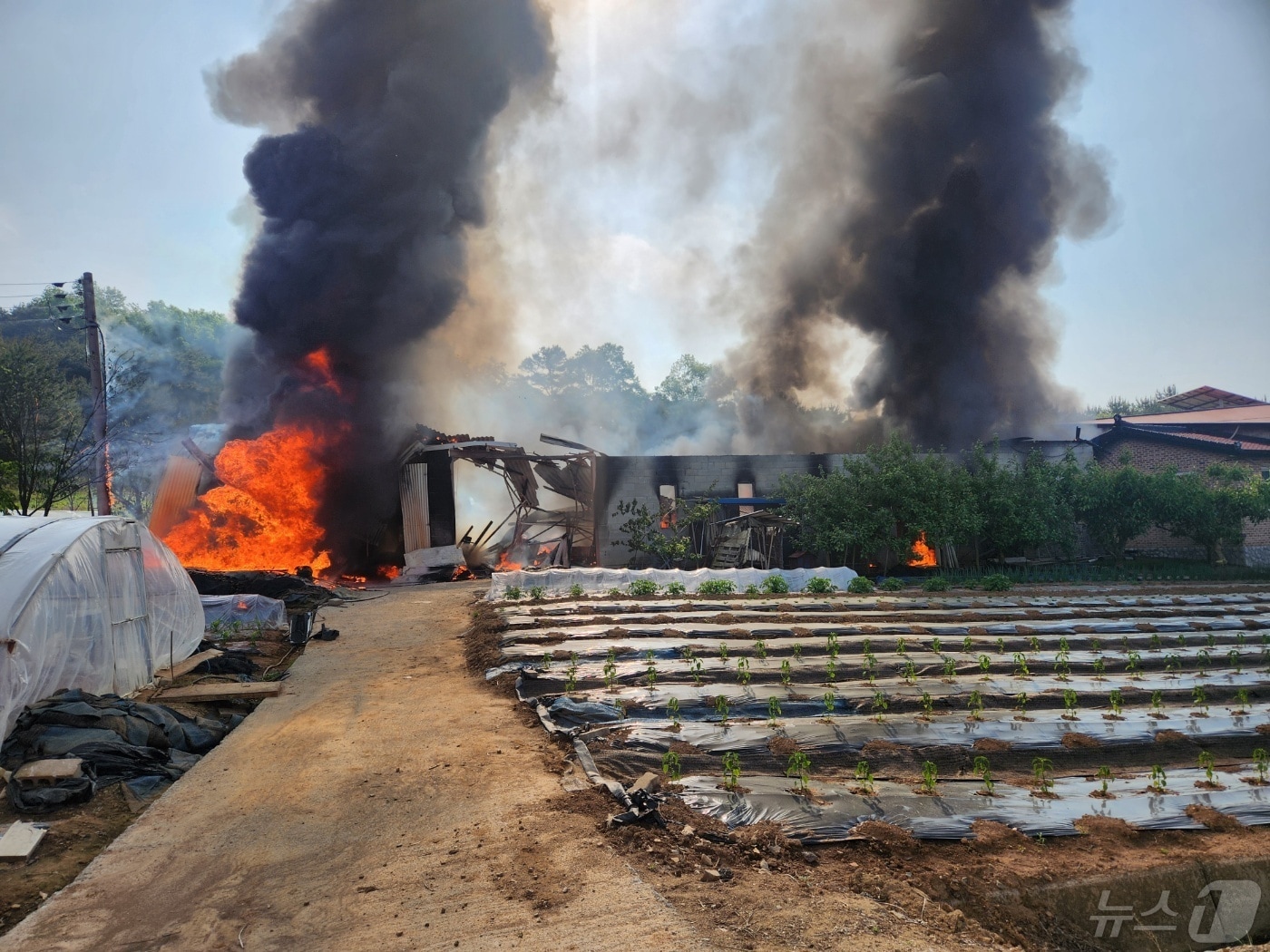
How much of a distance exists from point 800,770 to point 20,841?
605 cm

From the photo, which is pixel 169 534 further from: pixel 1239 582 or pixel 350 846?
pixel 1239 582

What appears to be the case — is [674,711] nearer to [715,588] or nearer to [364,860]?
[364,860]

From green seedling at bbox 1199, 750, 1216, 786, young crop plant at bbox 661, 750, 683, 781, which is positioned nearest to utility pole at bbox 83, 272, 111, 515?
young crop plant at bbox 661, 750, 683, 781

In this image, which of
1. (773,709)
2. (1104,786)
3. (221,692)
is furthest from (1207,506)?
(221,692)

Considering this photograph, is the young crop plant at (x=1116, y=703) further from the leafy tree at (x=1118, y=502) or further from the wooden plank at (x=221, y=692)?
the leafy tree at (x=1118, y=502)

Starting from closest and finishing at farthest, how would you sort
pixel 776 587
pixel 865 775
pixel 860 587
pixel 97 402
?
pixel 865 775 → pixel 97 402 → pixel 776 587 → pixel 860 587

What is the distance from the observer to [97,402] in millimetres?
15211

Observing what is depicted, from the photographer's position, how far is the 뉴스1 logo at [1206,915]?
4.87m

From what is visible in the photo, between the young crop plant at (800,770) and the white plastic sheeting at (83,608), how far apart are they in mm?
7053

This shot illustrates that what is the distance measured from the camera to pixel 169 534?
2105 cm

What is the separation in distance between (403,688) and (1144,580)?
2034cm

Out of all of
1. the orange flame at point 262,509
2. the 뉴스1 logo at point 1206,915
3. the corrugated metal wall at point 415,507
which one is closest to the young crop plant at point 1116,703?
the 뉴스1 logo at point 1206,915

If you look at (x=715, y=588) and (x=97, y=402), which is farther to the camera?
(x=715, y=588)

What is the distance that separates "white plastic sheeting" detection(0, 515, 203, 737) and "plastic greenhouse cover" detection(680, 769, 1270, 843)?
21.5 feet
